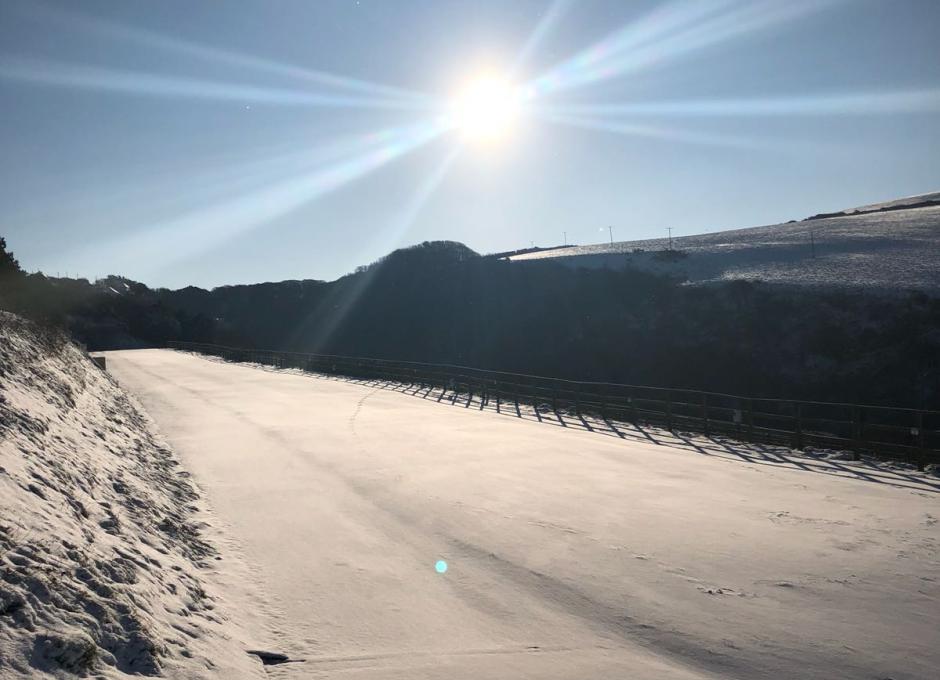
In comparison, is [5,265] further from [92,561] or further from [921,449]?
[921,449]

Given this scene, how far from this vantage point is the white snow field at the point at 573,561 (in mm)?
5164

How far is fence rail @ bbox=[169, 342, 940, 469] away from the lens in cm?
1441

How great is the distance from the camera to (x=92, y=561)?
4.98m

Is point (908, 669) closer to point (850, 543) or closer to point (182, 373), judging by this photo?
point (850, 543)

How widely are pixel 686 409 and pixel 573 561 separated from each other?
26001mm

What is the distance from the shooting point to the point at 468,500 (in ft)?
32.8

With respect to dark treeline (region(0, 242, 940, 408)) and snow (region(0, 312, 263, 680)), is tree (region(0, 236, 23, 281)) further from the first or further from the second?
snow (region(0, 312, 263, 680))

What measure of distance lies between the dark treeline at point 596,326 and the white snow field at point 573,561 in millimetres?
13667

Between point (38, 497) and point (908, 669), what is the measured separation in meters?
7.62

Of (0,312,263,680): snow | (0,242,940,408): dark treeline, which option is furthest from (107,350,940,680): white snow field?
(0,242,940,408): dark treeline

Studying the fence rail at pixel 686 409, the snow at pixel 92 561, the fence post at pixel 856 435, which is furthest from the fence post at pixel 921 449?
the snow at pixel 92 561

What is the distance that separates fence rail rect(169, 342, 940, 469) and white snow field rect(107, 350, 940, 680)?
1482 mm

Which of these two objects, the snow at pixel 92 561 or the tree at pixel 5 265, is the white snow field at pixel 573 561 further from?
the tree at pixel 5 265

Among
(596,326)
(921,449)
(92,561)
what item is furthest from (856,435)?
(596,326)
